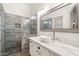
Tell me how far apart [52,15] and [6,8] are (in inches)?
28.9

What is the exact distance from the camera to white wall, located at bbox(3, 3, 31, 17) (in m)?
1.08

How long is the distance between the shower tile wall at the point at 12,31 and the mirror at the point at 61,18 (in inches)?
15.4

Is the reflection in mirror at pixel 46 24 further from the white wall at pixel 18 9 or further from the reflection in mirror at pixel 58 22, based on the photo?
the white wall at pixel 18 9

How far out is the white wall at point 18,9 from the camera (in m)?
1.08

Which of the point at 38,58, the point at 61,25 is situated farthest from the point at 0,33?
the point at 61,25

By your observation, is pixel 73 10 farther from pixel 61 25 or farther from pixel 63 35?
pixel 63 35

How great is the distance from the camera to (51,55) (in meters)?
0.86

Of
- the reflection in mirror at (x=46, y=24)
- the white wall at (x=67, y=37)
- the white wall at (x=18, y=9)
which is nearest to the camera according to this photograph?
the white wall at (x=67, y=37)

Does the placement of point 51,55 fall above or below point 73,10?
below

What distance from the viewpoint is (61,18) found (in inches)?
45.1

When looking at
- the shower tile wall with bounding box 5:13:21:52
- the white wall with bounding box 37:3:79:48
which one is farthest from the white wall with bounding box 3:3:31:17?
the white wall with bounding box 37:3:79:48

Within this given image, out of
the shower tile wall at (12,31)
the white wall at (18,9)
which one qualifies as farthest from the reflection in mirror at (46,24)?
the shower tile wall at (12,31)

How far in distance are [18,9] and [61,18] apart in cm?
66

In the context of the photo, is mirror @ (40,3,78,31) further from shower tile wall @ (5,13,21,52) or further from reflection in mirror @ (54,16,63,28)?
shower tile wall @ (5,13,21,52)
